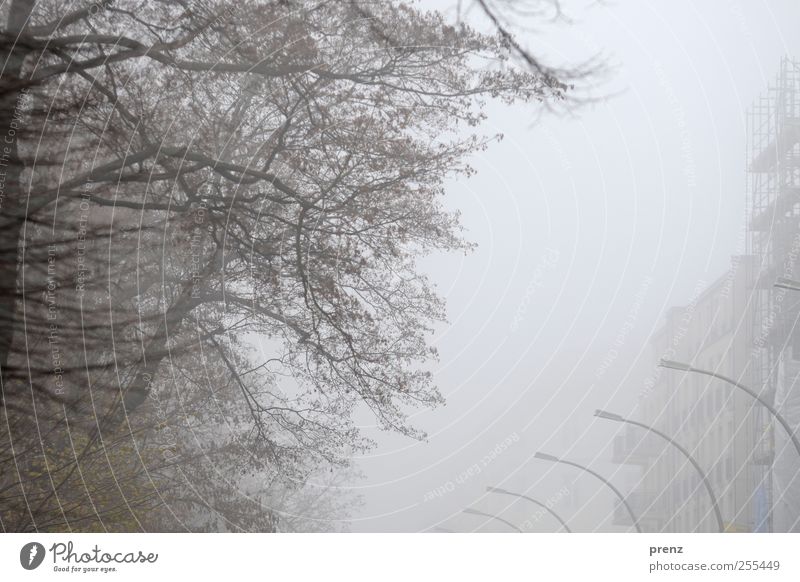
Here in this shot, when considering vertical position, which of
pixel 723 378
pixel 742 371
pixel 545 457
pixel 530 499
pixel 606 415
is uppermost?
pixel 742 371

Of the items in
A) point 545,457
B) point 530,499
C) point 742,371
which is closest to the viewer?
point 530,499

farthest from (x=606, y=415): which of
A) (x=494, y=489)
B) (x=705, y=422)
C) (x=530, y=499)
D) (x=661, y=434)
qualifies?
(x=705, y=422)

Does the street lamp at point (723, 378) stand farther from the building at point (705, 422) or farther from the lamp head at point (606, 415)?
the lamp head at point (606, 415)

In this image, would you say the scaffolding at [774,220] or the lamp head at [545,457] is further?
the scaffolding at [774,220]

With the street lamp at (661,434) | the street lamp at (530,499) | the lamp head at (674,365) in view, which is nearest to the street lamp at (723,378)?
the lamp head at (674,365)

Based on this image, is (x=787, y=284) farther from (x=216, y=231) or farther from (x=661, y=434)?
(x=216, y=231)

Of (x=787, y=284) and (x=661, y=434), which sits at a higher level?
(x=787, y=284)

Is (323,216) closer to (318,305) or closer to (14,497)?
(318,305)

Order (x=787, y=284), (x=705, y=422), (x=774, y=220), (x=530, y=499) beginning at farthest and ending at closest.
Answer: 1. (x=705, y=422)
2. (x=774, y=220)
3. (x=787, y=284)
4. (x=530, y=499)

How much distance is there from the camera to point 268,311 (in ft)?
19.6

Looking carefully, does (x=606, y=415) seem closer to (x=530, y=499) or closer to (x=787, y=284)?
(x=530, y=499)

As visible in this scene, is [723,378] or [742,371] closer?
[723,378]

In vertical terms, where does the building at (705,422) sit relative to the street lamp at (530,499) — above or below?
above

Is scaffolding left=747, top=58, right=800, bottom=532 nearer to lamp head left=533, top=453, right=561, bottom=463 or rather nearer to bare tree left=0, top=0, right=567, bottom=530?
bare tree left=0, top=0, right=567, bottom=530
